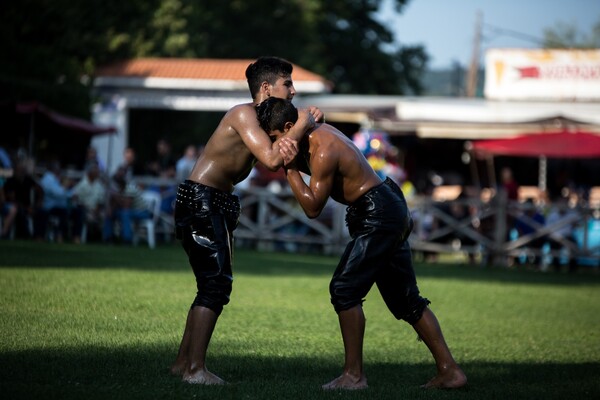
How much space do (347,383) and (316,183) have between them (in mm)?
1341

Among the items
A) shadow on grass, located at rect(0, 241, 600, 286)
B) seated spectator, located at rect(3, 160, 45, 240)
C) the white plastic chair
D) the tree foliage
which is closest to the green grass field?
shadow on grass, located at rect(0, 241, 600, 286)

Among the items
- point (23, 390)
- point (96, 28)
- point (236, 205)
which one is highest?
point (96, 28)

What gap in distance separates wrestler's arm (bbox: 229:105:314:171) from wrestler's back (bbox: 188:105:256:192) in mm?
111

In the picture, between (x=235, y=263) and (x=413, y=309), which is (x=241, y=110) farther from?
(x=235, y=263)

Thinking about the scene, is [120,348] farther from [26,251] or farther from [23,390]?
[26,251]

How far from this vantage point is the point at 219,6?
46.9 meters

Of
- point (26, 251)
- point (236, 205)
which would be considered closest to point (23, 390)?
point (236, 205)

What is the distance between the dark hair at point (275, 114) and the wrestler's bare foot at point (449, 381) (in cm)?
205

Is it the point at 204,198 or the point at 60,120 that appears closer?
the point at 204,198

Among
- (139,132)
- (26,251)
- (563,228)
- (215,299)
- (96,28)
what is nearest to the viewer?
(215,299)

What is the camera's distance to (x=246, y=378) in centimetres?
A: 678

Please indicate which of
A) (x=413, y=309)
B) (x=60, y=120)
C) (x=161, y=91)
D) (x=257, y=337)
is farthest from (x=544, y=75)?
(x=413, y=309)

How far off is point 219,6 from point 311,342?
3986 centimetres

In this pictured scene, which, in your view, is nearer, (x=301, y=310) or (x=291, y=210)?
(x=301, y=310)
